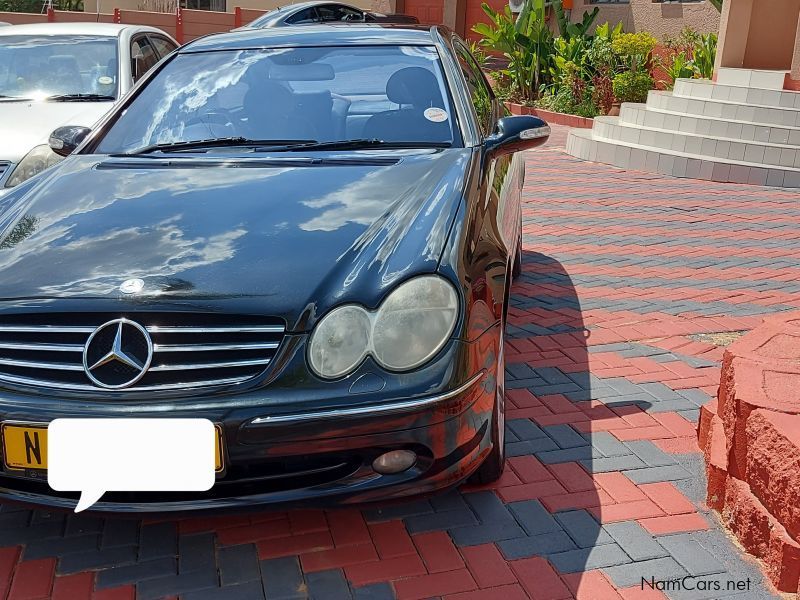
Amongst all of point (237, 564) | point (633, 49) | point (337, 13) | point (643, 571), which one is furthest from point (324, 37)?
point (633, 49)

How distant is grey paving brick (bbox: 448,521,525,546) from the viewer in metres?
2.65

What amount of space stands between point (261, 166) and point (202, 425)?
1.23m

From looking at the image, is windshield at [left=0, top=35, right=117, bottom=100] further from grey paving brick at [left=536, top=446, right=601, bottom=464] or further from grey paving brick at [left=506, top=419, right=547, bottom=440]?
grey paving brick at [left=536, top=446, right=601, bottom=464]

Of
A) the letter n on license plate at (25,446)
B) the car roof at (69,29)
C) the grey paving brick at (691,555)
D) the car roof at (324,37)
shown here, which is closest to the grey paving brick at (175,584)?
the letter n on license plate at (25,446)

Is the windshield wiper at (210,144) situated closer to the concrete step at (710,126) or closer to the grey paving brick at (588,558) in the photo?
the grey paving brick at (588,558)

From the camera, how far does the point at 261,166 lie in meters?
3.12

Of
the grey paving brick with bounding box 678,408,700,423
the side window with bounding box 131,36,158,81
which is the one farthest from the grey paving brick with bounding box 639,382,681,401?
the side window with bounding box 131,36,158,81

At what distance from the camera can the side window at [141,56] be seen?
690 cm

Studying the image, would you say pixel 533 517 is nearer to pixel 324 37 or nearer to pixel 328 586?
pixel 328 586

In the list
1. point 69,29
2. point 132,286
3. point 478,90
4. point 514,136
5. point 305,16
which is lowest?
point 132,286

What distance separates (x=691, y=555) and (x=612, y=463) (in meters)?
0.61

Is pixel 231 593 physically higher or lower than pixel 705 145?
lower

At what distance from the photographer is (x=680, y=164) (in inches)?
362

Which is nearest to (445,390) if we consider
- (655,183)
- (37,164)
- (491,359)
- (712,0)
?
(491,359)
